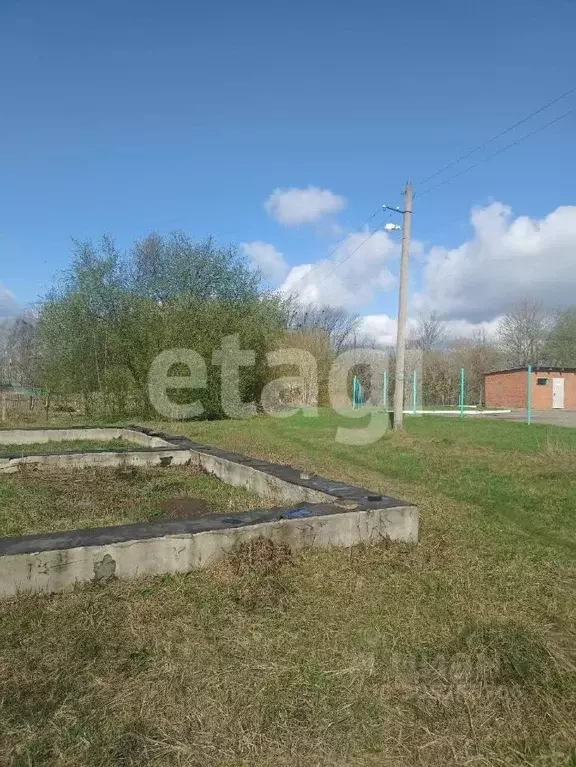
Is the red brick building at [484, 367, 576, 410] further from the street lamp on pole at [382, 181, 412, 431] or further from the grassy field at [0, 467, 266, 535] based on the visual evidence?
the grassy field at [0, 467, 266, 535]

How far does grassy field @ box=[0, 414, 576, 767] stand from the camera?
1843 mm

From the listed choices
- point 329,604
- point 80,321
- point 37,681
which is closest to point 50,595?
point 37,681

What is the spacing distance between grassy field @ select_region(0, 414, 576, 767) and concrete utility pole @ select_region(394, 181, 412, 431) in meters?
8.17

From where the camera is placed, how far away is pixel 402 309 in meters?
12.8

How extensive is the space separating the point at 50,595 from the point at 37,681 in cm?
98

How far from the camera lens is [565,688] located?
2.21 meters

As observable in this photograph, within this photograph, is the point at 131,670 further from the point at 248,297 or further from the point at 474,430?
the point at 248,297

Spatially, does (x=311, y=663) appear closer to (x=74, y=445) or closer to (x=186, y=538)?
(x=186, y=538)

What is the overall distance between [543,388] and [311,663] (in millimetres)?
26335

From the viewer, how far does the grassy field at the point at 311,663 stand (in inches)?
72.6

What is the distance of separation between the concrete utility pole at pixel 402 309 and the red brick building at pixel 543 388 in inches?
582

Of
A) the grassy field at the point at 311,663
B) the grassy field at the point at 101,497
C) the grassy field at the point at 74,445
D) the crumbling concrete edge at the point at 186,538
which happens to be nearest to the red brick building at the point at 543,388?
the grassy field at the point at 74,445

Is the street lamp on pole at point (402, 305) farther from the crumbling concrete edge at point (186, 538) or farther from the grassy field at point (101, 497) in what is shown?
the crumbling concrete edge at point (186, 538)

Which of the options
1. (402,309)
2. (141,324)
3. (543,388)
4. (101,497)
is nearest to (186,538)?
(101,497)
